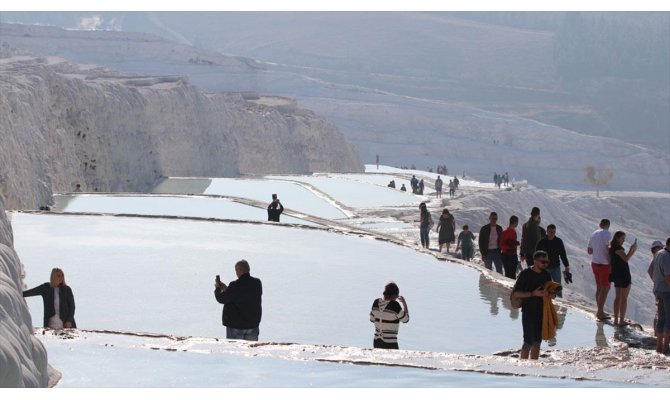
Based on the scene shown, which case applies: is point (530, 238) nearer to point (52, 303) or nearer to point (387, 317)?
point (387, 317)

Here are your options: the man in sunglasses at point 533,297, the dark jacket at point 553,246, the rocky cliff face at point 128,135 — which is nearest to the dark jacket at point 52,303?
the man in sunglasses at point 533,297

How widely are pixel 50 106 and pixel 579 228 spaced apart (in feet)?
57.5

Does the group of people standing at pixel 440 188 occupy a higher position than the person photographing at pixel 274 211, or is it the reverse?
the group of people standing at pixel 440 188

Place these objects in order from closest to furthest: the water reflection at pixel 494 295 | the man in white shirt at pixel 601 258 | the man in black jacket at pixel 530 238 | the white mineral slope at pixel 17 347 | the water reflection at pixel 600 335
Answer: the white mineral slope at pixel 17 347, the water reflection at pixel 600 335, the man in white shirt at pixel 601 258, the water reflection at pixel 494 295, the man in black jacket at pixel 530 238

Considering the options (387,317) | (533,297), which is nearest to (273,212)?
(533,297)

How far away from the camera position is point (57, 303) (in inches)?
404

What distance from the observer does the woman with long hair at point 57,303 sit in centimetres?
1020

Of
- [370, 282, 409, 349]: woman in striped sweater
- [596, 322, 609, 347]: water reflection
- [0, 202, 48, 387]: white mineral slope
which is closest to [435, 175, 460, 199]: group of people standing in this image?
[596, 322, 609, 347]: water reflection

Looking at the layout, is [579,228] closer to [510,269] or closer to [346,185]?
[346,185]

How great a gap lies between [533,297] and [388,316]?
104 cm

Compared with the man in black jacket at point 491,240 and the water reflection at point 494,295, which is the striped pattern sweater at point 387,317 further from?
the man in black jacket at point 491,240

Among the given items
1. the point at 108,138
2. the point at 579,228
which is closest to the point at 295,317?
the point at 108,138

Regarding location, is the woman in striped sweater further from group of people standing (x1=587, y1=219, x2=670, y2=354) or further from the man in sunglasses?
group of people standing (x1=587, y1=219, x2=670, y2=354)

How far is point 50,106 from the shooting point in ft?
123
